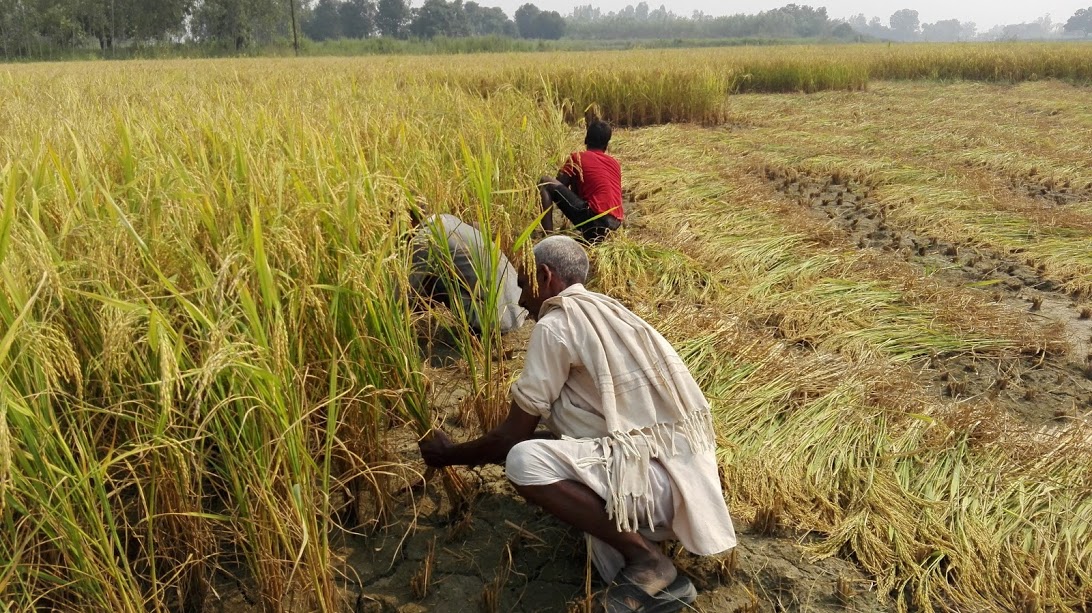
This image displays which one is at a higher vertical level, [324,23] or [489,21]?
[489,21]

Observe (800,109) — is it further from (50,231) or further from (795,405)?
(50,231)

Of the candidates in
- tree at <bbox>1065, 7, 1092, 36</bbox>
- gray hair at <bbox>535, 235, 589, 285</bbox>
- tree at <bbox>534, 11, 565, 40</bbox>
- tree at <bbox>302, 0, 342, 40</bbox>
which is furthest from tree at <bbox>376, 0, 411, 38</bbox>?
tree at <bbox>1065, 7, 1092, 36</bbox>

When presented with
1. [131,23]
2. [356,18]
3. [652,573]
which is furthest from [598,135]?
[356,18]

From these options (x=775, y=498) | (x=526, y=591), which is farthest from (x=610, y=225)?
(x=526, y=591)

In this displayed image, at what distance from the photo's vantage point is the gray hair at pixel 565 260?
1.86 meters

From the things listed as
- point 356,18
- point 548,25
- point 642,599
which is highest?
point 548,25

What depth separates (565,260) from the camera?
1.86 metres

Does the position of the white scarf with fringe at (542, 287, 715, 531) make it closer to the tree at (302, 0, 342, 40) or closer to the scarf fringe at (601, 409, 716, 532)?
the scarf fringe at (601, 409, 716, 532)

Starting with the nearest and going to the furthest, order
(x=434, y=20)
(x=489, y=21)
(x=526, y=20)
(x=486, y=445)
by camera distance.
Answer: (x=486, y=445) < (x=434, y=20) < (x=489, y=21) < (x=526, y=20)

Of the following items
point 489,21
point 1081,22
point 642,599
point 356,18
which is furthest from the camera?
point 1081,22

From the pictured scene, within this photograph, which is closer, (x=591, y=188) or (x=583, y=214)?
(x=591, y=188)

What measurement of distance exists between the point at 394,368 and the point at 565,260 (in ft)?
1.81

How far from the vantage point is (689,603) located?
1.71 m

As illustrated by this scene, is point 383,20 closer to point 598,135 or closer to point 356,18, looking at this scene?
point 356,18
